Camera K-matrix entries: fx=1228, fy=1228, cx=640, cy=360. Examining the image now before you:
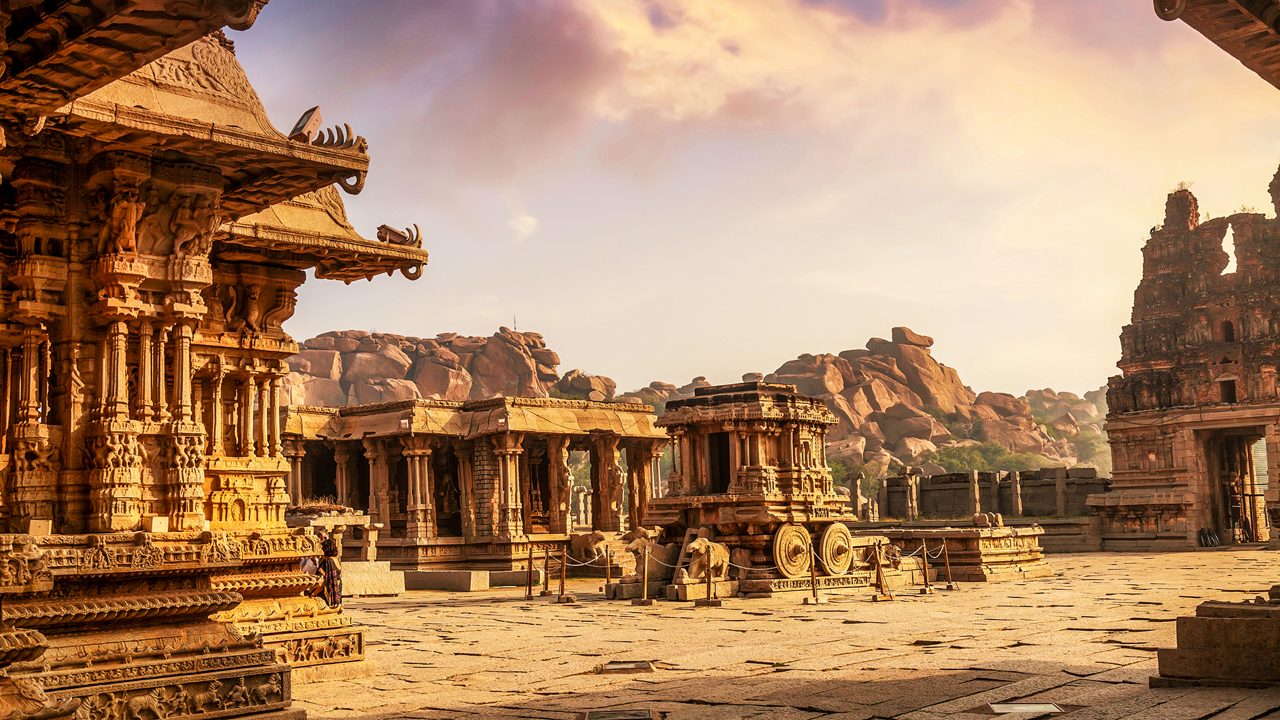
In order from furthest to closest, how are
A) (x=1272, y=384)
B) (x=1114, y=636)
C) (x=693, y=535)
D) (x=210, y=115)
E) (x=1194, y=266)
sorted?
(x=1194, y=266) → (x=1272, y=384) → (x=693, y=535) → (x=1114, y=636) → (x=210, y=115)

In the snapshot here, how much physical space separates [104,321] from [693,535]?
47.3ft

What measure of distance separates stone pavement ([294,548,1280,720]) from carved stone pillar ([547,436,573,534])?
1357cm

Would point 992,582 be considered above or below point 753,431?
below

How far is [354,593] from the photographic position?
23.8m

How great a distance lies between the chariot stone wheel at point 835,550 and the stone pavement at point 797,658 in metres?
1.47

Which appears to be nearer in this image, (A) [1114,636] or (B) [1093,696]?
(B) [1093,696]

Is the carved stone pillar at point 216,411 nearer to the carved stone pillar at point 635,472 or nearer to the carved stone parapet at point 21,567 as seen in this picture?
the carved stone parapet at point 21,567

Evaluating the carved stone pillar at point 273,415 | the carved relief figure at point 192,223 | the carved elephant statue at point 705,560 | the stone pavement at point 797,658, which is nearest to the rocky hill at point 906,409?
the carved elephant statue at point 705,560

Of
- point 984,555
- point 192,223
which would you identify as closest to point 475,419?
point 984,555

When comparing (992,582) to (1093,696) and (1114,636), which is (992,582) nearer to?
(1114,636)

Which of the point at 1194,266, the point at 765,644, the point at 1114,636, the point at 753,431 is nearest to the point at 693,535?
the point at 753,431

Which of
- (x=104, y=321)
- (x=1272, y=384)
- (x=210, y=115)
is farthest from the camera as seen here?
(x=1272, y=384)

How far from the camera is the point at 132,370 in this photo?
963cm

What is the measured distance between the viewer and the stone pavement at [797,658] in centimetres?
830
